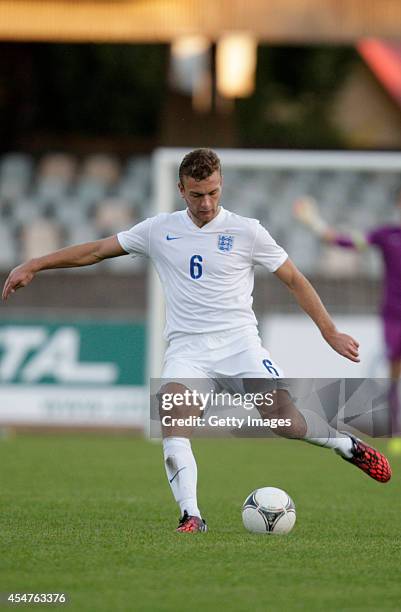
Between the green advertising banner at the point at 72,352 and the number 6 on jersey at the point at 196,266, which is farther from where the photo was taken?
the green advertising banner at the point at 72,352

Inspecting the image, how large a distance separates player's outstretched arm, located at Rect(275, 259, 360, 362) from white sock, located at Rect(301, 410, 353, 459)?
40cm

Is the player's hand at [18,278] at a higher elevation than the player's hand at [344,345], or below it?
higher

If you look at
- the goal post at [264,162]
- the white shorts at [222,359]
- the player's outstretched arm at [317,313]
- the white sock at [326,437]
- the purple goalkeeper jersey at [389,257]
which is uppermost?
the goal post at [264,162]

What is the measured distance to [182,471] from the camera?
22.5 feet

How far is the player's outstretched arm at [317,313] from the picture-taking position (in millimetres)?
6945

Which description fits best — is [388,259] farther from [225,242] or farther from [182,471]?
→ [182,471]

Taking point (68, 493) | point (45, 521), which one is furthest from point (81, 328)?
point (45, 521)

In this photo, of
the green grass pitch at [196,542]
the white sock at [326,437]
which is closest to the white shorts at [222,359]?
the white sock at [326,437]

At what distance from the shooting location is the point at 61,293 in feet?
53.8

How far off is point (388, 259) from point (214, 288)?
22.4 ft

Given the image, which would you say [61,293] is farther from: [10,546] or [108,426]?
[10,546]

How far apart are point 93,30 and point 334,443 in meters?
11.1

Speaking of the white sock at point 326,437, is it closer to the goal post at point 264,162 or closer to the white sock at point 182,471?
the white sock at point 182,471

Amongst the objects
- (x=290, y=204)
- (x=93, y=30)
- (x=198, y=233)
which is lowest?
(x=198, y=233)
